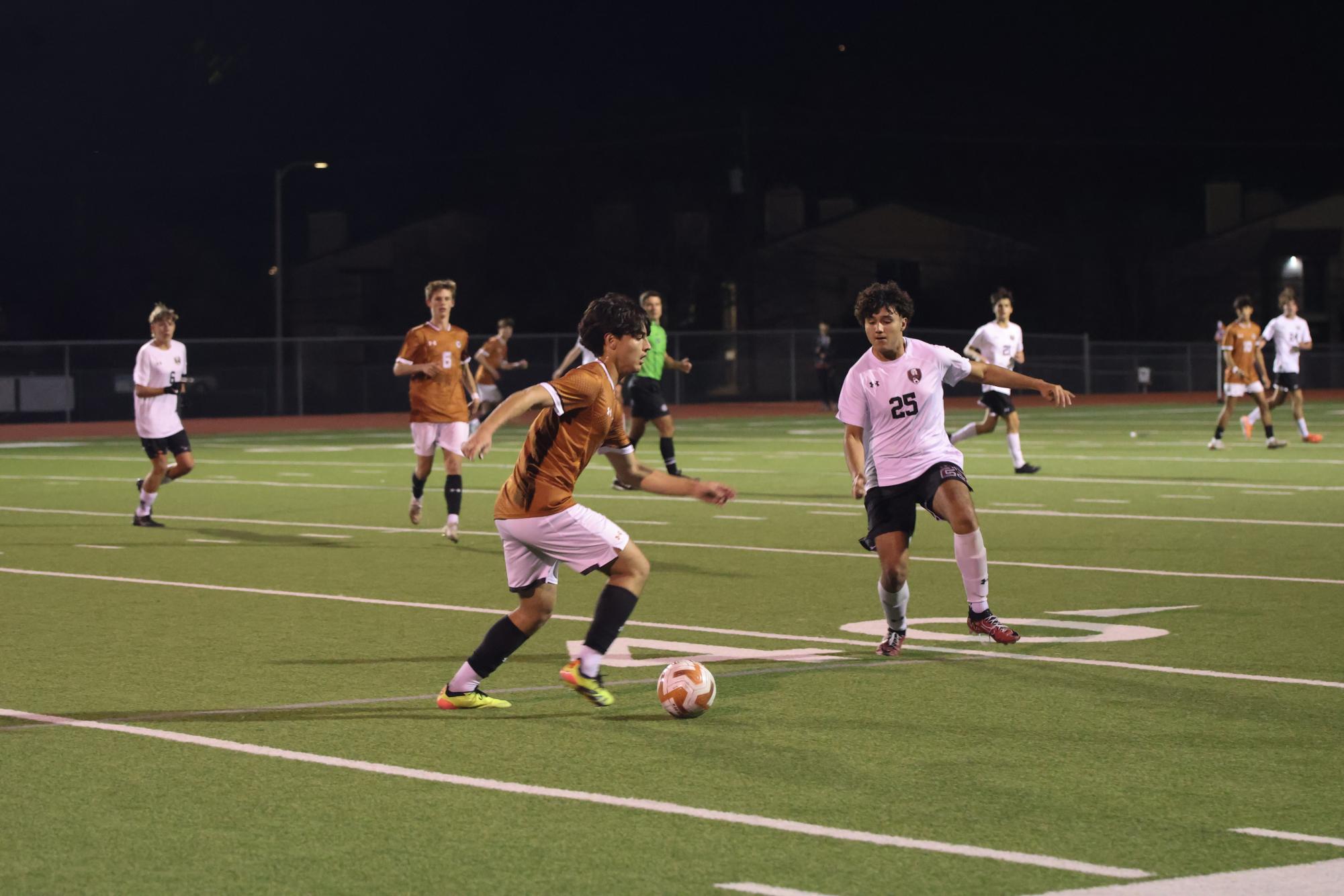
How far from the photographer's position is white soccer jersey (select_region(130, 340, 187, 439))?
18.2 m

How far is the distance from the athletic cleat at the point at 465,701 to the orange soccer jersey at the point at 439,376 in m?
8.61

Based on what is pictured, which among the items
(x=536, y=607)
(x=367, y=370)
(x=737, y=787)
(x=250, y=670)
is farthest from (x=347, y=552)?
(x=367, y=370)

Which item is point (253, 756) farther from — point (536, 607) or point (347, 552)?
point (347, 552)

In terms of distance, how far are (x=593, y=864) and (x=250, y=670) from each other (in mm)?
4274

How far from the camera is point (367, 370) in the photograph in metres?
51.3

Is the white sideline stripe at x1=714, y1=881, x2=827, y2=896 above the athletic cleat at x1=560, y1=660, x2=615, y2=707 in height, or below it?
below

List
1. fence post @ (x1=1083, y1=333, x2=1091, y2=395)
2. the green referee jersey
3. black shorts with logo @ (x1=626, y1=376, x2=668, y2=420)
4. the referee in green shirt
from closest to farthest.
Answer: the referee in green shirt, black shorts with logo @ (x1=626, y1=376, x2=668, y2=420), the green referee jersey, fence post @ (x1=1083, y1=333, x2=1091, y2=395)

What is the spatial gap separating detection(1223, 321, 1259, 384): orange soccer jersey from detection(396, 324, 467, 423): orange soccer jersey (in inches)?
556

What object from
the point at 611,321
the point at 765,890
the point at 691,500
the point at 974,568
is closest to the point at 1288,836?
the point at 765,890

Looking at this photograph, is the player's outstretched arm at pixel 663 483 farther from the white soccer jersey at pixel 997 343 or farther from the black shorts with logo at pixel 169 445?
the white soccer jersey at pixel 997 343

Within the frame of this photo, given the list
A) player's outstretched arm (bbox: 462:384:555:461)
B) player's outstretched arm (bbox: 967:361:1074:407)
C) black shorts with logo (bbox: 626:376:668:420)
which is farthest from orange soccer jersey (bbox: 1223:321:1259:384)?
player's outstretched arm (bbox: 462:384:555:461)

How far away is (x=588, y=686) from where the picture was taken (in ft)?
27.5

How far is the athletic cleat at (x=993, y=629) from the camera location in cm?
1016

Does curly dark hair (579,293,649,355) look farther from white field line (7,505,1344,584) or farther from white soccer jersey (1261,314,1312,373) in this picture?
white soccer jersey (1261,314,1312,373)
